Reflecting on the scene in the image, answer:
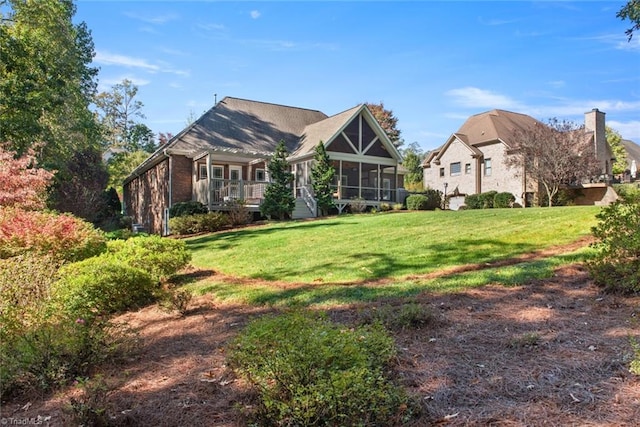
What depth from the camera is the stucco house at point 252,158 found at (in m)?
20.2

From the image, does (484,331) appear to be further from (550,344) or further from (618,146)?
(618,146)

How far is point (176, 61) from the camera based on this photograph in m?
14.3

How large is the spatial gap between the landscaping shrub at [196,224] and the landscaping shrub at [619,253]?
1334 centimetres

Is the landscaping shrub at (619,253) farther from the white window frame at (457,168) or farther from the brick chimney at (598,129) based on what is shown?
the brick chimney at (598,129)

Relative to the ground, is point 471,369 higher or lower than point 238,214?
lower

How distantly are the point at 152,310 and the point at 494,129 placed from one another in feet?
92.6

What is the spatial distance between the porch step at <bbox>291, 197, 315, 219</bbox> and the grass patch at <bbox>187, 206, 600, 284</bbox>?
23.9 ft

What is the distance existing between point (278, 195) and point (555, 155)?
16.9 metres

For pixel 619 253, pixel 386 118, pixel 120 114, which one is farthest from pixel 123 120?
pixel 619 253

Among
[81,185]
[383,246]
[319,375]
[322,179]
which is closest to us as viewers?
[319,375]

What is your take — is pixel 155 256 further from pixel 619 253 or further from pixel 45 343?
pixel 619 253

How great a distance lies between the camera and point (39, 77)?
1658 centimetres

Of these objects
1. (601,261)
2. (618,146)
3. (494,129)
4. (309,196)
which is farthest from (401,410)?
(618,146)

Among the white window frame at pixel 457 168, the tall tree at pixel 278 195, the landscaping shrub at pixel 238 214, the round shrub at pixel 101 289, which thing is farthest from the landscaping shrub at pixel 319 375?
the white window frame at pixel 457 168
